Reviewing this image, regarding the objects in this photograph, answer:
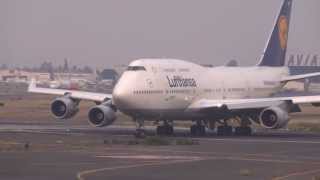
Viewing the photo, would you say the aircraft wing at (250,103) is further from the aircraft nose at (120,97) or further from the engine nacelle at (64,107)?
the engine nacelle at (64,107)

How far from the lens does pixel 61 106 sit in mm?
66062

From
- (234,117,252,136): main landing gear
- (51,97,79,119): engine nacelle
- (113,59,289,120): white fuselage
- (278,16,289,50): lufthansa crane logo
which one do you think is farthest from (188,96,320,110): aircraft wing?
(278,16,289,50): lufthansa crane logo

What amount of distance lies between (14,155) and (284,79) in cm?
3718

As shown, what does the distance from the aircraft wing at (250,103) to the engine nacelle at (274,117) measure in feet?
2.71

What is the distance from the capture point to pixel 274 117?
59.2m

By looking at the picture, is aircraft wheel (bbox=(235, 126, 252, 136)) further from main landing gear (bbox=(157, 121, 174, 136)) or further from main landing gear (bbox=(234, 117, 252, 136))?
main landing gear (bbox=(157, 121, 174, 136))

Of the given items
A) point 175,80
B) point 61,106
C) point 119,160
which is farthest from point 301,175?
point 61,106

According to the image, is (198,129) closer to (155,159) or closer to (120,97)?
(120,97)

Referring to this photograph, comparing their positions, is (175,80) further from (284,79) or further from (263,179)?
(263,179)

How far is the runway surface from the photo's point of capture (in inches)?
1282

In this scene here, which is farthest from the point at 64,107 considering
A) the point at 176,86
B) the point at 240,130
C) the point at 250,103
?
the point at 250,103

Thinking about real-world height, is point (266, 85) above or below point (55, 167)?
above

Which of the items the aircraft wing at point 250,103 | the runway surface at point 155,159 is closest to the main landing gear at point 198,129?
the aircraft wing at point 250,103

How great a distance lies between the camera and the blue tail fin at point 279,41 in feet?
247
